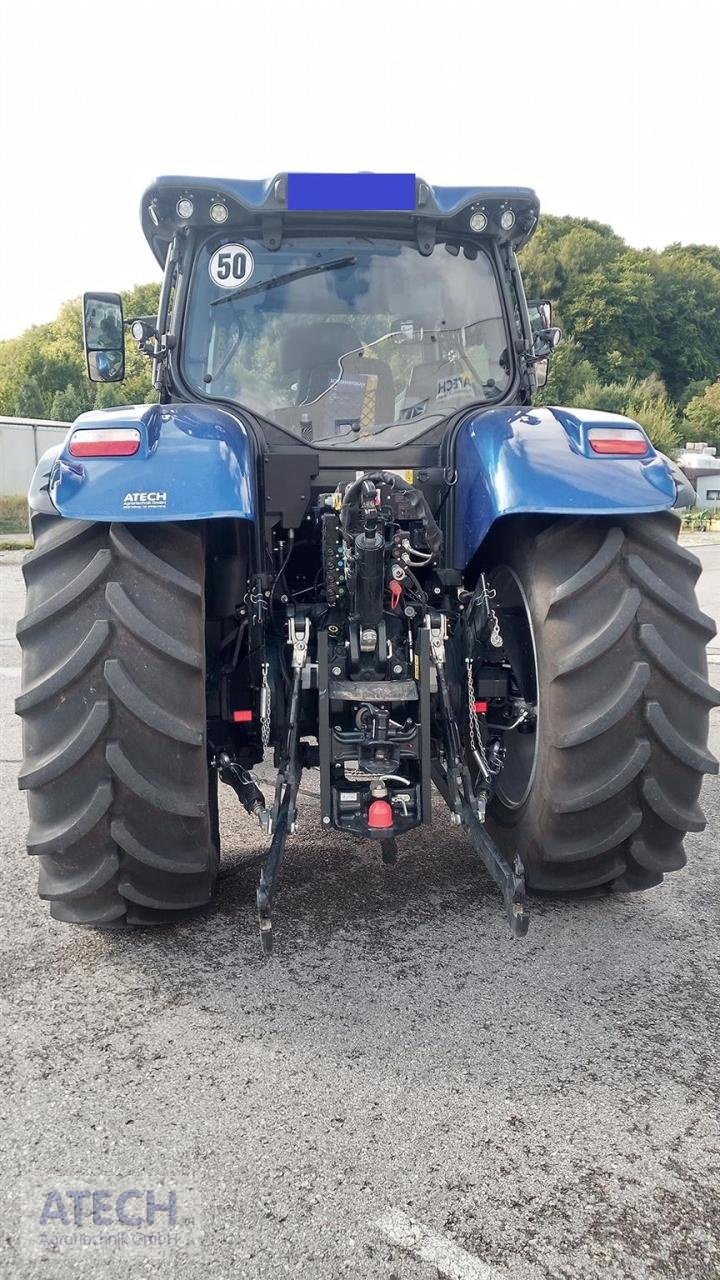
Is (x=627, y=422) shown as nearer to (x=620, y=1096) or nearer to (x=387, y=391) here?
(x=387, y=391)

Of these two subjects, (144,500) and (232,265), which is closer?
(144,500)

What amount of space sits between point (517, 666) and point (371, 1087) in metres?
1.54

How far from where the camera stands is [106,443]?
2.80m

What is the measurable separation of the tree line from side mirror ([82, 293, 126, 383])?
52.7 m

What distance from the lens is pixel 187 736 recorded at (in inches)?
108

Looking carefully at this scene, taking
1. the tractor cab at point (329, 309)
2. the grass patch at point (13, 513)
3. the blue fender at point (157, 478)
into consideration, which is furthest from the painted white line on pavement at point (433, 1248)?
the grass patch at point (13, 513)

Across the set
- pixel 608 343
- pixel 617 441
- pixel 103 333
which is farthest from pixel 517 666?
pixel 608 343

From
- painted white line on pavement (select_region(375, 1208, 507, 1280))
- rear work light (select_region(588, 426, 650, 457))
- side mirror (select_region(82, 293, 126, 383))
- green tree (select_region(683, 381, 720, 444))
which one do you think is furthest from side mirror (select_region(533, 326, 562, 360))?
green tree (select_region(683, 381, 720, 444))

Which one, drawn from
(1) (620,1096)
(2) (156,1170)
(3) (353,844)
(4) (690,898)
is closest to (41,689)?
(2) (156,1170)

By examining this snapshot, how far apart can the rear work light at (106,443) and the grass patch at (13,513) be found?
22.4 meters

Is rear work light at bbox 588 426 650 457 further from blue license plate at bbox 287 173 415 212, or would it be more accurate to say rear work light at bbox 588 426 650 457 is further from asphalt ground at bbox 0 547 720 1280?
asphalt ground at bbox 0 547 720 1280

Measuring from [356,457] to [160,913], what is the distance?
176 cm

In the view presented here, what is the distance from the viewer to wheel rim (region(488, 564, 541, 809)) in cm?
321

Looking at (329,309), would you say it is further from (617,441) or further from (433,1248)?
(433,1248)
